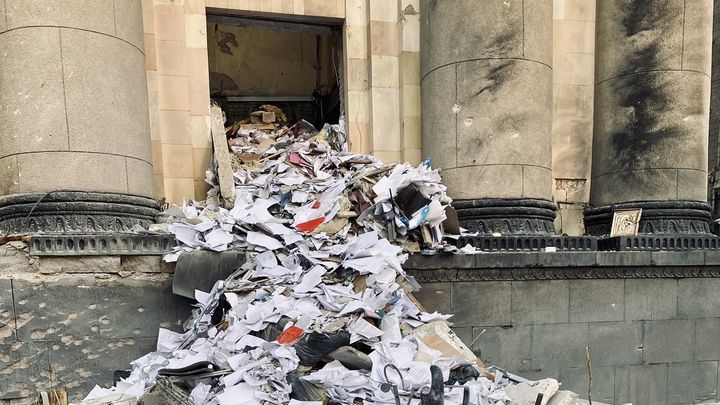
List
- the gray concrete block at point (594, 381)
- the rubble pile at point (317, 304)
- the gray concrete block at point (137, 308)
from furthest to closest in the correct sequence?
the gray concrete block at point (594, 381), the gray concrete block at point (137, 308), the rubble pile at point (317, 304)

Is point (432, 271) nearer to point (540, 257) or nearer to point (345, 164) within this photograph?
point (540, 257)

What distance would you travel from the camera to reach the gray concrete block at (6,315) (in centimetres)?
401

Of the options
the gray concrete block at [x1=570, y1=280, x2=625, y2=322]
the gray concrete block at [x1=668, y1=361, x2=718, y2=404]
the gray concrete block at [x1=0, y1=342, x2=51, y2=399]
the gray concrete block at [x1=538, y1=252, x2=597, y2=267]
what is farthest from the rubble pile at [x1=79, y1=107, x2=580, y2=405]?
the gray concrete block at [x1=668, y1=361, x2=718, y2=404]

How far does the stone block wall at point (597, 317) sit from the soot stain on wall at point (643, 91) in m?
1.79

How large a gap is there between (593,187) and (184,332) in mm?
6531

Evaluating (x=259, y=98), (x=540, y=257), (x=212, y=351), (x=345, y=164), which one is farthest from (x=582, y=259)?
(x=259, y=98)

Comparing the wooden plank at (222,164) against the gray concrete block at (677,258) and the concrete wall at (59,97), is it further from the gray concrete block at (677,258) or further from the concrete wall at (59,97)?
the gray concrete block at (677,258)

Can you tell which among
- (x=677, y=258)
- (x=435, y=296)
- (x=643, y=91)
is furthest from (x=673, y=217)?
(x=435, y=296)

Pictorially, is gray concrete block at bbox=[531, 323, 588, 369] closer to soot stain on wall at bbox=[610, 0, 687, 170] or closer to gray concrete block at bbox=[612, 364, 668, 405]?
gray concrete block at bbox=[612, 364, 668, 405]

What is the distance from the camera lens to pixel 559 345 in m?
5.18

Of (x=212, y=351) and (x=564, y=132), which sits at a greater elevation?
(x=564, y=132)

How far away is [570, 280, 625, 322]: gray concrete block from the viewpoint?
5.23 metres

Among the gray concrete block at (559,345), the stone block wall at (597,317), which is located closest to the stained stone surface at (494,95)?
the stone block wall at (597,317)

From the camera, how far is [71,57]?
14.5ft
